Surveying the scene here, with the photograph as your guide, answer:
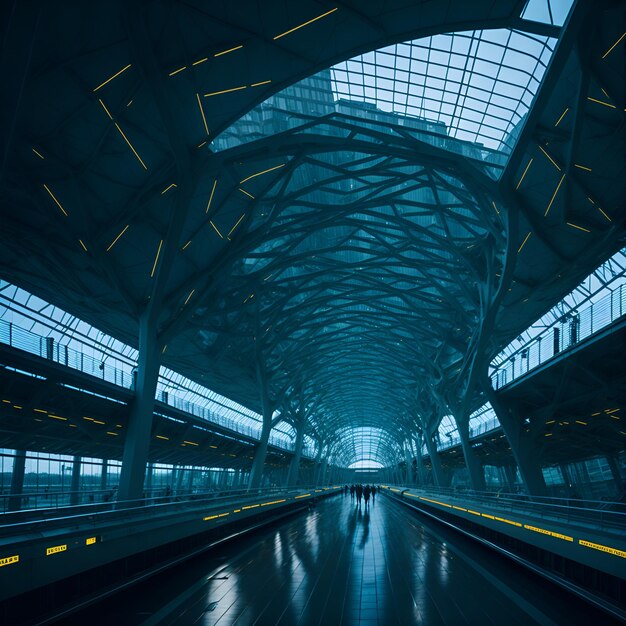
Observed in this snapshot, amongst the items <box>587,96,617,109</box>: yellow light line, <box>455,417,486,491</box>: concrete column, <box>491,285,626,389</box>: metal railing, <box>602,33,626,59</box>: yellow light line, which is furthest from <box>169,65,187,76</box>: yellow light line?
<box>455,417,486,491</box>: concrete column

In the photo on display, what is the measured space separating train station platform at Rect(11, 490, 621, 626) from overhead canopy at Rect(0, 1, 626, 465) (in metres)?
8.03

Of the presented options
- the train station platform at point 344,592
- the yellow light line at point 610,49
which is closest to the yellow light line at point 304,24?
the yellow light line at point 610,49

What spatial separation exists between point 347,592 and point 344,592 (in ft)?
0.17

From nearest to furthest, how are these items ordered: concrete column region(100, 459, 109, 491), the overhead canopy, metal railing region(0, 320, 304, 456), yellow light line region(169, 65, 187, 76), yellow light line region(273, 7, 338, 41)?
yellow light line region(273, 7, 338, 41) → the overhead canopy → yellow light line region(169, 65, 187, 76) → metal railing region(0, 320, 304, 456) → concrete column region(100, 459, 109, 491)

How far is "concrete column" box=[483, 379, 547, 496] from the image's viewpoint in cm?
3325

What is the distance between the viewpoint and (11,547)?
7.31m

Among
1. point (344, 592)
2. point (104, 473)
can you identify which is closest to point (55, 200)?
point (344, 592)

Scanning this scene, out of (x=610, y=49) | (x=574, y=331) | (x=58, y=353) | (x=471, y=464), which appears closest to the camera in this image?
(x=610, y=49)

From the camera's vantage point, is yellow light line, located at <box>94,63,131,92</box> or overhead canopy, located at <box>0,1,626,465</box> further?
yellow light line, located at <box>94,63,131,92</box>

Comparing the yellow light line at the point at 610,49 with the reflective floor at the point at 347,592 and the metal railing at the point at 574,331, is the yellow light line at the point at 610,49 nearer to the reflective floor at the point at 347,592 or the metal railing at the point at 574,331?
the metal railing at the point at 574,331

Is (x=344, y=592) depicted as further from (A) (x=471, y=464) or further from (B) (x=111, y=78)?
(A) (x=471, y=464)

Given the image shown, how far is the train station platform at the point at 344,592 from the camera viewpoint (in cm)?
779

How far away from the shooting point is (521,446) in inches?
1346

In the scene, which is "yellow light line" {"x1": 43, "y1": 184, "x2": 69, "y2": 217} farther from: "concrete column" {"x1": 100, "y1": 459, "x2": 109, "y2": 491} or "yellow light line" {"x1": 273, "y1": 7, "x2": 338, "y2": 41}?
"concrete column" {"x1": 100, "y1": 459, "x2": 109, "y2": 491}
